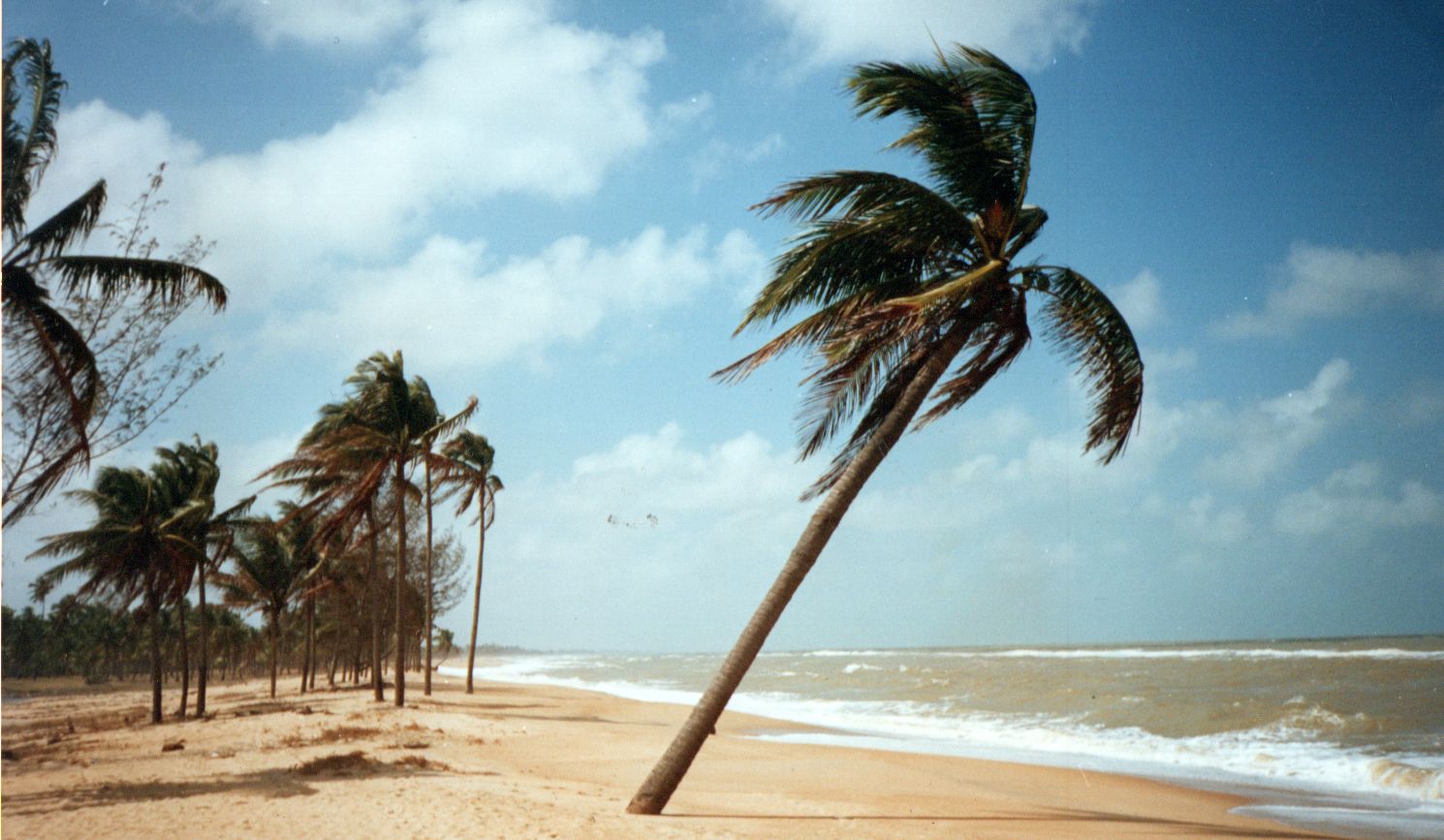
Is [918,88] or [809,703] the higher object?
[918,88]

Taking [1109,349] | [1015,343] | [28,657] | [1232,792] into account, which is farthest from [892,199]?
[28,657]

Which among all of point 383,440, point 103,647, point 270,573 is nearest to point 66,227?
point 383,440

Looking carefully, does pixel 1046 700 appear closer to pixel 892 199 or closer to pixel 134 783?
pixel 892 199

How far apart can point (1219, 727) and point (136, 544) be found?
76.4 feet

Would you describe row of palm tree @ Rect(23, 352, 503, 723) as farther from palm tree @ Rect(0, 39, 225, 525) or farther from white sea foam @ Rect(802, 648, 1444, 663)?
white sea foam @ Rect(802, 648, 1444, 663)

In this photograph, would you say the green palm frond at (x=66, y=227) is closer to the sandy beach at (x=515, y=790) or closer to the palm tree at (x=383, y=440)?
the sandy beach at (x=515, y=790)

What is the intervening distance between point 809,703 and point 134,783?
20921 millimetres

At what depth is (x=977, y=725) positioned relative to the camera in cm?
1980

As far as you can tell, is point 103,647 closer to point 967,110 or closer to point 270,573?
point 270,573

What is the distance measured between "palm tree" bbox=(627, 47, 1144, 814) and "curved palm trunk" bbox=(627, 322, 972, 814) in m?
0.01

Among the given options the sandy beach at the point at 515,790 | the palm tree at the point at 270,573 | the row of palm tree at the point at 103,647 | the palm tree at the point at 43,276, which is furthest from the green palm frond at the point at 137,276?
the row of palm tree at the point at 103,647

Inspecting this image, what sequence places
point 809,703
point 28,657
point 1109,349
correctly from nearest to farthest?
point 1109,349 → point 809,703 → point 28,657

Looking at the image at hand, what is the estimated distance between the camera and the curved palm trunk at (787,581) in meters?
7.58

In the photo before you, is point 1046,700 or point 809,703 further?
point 809,703
